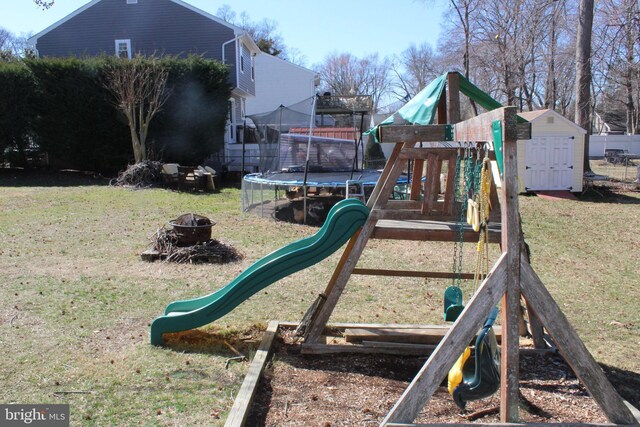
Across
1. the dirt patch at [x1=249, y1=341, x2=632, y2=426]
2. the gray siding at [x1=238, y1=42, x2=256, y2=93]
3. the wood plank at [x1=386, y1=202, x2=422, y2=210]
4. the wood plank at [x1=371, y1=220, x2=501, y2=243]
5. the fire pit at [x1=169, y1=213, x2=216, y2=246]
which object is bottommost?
the dirt patch at [x1=249, y1=341, x2=632, y2=426]

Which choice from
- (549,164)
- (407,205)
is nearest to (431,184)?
(407,205)

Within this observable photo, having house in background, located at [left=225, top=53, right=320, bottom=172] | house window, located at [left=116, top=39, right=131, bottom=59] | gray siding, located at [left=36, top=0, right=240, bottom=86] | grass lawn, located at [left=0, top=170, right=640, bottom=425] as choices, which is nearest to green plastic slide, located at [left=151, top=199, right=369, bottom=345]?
grass lawn, located at [left=0, top=170, right=640, bottom=425]

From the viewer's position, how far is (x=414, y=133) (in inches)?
166

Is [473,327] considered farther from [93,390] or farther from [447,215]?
[93,390]

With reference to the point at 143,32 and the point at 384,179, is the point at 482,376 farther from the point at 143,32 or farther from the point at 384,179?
the point at 143,32

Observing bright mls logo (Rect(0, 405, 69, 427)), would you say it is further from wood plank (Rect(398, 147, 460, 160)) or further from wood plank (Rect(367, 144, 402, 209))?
wood plank (Rect(398, 147, 460, 160))

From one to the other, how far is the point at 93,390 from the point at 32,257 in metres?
4.83

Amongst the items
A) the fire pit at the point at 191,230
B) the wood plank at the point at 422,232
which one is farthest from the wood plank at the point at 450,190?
the fire pit at the point at 191,230

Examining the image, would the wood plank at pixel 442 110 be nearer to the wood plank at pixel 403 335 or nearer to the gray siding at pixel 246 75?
the wood plank at pixel 403 335

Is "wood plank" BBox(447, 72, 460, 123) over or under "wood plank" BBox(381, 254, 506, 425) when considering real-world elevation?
over

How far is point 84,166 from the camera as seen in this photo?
19938 mm

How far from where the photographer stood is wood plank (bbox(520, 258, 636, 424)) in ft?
9.27

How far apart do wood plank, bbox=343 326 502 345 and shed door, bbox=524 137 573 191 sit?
44.3 feet

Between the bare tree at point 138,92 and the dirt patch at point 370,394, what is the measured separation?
1527cm
